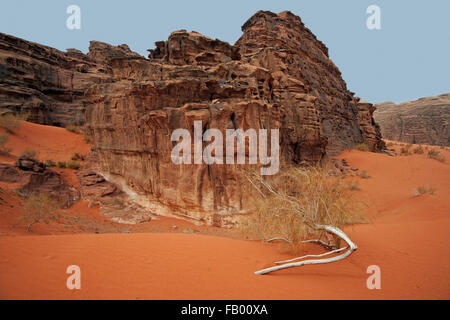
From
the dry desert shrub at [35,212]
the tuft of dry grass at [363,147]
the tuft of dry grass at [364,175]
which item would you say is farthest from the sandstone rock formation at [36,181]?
the tuft of dry grass at [363,147]

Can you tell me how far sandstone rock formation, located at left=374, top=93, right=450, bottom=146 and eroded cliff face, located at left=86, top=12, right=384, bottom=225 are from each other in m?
27.8

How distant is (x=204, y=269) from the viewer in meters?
3.24

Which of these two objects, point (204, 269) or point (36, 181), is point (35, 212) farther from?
point (204, 269)

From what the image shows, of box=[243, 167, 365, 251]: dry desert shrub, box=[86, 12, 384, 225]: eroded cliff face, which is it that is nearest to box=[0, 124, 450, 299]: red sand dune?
box=[243, 167, 365, 251]: dry desert shrub

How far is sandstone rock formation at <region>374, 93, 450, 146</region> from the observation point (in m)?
28.6

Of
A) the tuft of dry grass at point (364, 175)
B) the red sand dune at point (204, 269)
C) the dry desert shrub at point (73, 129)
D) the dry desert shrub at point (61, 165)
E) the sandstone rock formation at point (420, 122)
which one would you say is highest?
the sandstone rock formation at point (420, 122)

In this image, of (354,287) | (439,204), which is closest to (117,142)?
(354,287)

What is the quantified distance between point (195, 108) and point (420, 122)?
3852cm

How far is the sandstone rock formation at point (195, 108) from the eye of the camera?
27.5ft

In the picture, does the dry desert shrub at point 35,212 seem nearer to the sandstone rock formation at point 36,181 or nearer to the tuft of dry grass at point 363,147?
the sandstone rock formation at point 36,181

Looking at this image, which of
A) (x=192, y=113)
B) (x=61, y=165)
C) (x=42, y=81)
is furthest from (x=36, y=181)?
(x=42, y=81)

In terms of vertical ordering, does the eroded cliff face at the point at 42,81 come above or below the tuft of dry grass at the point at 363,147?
above

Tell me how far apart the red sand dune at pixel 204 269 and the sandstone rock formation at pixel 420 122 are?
34109 millimetres
